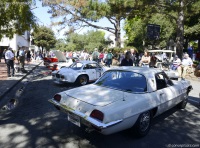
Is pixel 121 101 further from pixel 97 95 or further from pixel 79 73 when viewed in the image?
pixel 79 73

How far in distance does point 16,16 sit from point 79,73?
11.7 ft

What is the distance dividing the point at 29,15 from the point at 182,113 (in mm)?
7128

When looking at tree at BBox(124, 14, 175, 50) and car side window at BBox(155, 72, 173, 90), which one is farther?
tree at BBox(124, 14, 175, 50)

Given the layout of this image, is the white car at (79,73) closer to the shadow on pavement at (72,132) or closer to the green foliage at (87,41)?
the shadow on pavement at (72,132)

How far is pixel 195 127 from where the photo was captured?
15.6 ft

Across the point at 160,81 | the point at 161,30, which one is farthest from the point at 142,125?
the point at 161,30

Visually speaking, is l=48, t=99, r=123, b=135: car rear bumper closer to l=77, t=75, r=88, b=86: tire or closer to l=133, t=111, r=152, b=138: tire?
l=133, t=111, r=152, b=138: tire

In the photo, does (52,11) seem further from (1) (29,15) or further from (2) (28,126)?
(2) (28,126)

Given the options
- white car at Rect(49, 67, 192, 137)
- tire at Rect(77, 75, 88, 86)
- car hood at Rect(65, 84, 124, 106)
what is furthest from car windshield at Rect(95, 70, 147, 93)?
tire at Rect(77, 75, 88, 86)

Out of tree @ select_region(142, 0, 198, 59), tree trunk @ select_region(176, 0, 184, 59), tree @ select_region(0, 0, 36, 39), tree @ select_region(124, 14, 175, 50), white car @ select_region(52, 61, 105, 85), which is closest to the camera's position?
tree @ select_region(0, 0, 36, 39)

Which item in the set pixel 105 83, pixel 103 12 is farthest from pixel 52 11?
pixel 105 83

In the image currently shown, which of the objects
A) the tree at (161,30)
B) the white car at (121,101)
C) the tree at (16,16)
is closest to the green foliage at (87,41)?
the tree at (161,30)

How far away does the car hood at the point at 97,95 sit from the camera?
383cm

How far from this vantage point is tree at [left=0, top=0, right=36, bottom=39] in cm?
796
